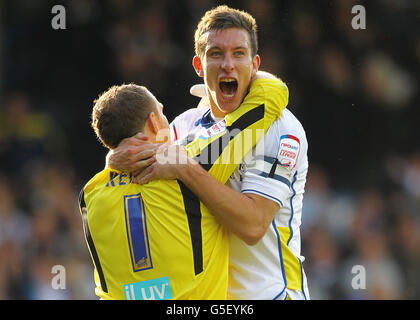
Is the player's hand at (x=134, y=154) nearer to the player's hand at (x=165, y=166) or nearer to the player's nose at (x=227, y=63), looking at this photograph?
the player's hand at (x=165, y=166)

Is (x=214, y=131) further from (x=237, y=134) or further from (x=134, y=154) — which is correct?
(x=134, y=154)

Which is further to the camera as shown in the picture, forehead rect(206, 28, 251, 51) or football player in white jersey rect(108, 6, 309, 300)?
forehead rect(206, 28, 251, 51)

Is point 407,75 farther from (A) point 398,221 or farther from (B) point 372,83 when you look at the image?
(A) point 398,221

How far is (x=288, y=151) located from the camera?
3.22 metres

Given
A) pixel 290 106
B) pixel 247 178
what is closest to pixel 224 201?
pixel 247 178

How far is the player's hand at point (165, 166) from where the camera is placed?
9.98 feet

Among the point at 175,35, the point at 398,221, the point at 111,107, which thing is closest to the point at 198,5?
the point at 175,35

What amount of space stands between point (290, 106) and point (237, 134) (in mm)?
4407

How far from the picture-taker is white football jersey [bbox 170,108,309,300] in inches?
126

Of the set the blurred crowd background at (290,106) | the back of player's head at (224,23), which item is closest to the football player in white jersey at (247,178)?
the back of player's head at (224,23)

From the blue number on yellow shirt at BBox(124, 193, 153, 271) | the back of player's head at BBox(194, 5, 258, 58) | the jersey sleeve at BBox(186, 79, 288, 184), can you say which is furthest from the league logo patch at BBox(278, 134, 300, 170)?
the blue number on yellow shirt at BBox(124, 193, 153, 271)

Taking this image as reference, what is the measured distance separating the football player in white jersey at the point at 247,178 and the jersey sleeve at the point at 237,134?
64mm

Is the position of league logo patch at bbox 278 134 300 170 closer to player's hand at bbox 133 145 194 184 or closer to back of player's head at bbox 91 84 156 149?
player's hand at bbox 133 145 194 184

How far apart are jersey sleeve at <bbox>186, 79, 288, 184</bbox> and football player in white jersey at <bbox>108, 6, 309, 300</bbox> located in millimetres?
64
